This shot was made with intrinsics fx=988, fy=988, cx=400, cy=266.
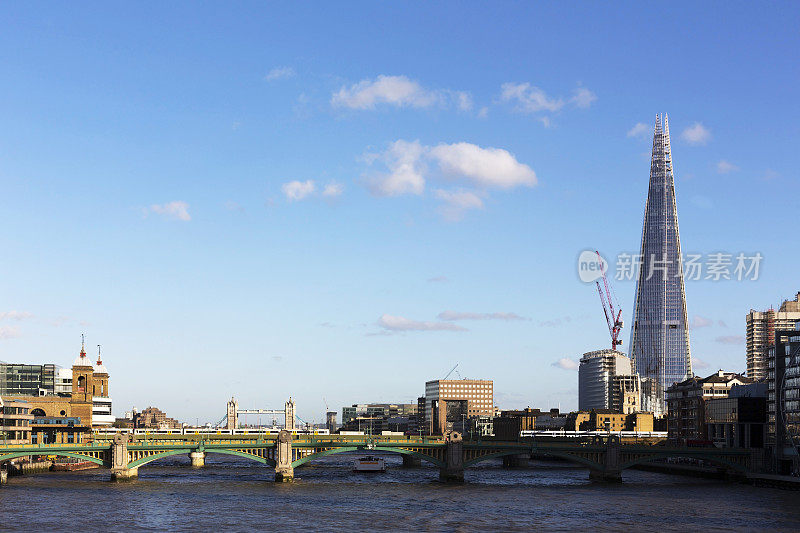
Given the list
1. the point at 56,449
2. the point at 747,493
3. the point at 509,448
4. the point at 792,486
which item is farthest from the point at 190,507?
the point at 792,486

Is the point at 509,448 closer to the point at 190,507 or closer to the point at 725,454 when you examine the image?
the point at 725,454

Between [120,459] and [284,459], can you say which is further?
[284,459]

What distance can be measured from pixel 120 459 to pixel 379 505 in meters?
56.2

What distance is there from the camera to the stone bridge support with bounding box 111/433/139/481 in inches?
6841

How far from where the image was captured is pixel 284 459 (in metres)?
181

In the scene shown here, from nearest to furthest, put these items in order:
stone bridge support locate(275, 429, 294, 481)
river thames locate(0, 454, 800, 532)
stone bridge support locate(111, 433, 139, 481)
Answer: river thames locate(0, 454, 800, 532) < stone bridge support locate(111, 433, 139, 481) < stone bridge support locate(275, 429, 294, 481)

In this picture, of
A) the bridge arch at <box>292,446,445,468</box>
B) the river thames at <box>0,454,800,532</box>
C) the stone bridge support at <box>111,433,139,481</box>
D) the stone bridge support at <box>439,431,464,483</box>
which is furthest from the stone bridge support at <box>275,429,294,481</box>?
the stone bridge support at <box>439,431,464,483</box>

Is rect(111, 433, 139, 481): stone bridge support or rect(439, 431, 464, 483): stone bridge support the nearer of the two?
rect(111, 433, 139, 481): stone bridge support

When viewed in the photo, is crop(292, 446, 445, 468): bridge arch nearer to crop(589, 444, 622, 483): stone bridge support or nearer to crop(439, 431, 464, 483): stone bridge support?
crop(439, 431, 464, 483): stone bridge support

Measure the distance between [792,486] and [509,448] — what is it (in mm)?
50889

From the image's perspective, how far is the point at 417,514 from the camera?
131875mm

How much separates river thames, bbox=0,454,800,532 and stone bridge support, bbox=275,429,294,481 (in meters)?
3.07

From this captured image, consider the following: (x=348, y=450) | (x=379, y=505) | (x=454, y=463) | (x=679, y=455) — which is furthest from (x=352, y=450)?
(x=679, y=455)

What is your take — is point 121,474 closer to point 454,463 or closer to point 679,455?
point 454,463
